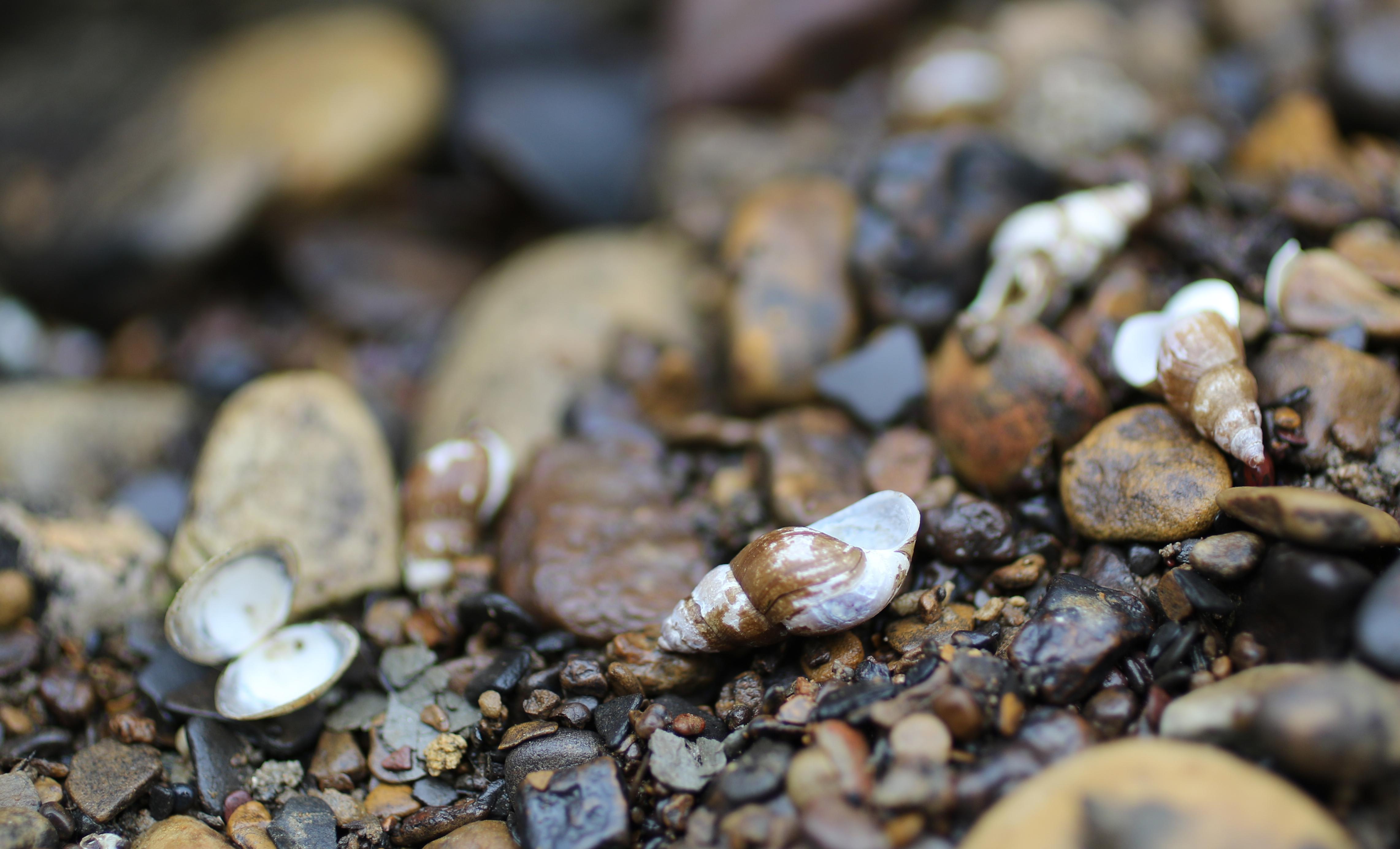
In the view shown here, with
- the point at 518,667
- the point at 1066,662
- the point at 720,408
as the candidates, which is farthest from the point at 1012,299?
the point at 518,667

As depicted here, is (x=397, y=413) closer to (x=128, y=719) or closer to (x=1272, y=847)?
(x=128, y=719)

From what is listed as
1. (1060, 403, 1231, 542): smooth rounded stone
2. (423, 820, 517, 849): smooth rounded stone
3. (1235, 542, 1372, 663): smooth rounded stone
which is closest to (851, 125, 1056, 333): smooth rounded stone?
(1060, 403, 1231, 542): smooth rounded stone

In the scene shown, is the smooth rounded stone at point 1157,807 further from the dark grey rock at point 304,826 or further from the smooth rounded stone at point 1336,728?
the dark grey rock at point 304,826

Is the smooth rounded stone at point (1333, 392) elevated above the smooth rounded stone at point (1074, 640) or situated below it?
above

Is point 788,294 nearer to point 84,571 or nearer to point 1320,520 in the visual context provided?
point 1320,520

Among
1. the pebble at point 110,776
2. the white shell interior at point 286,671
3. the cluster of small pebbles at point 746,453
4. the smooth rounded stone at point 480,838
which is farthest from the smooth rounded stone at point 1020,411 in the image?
the pebble at point 110,776

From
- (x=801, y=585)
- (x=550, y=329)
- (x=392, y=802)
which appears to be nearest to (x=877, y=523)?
(x=801, y=585)
